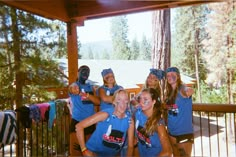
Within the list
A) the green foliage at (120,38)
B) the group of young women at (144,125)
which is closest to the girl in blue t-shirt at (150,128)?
the group of young women at (144,125)

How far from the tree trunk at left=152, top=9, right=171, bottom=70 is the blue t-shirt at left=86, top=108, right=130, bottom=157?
247 cm

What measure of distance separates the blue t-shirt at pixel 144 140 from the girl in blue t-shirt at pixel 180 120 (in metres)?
0.39

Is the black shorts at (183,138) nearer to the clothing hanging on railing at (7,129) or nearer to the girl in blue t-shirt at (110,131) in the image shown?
the girl in blue t-shirt at (110,131)

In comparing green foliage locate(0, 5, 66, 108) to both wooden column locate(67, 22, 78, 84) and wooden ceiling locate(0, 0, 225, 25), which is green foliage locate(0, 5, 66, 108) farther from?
wooden ceiling locate(0, 0, 225, 25)

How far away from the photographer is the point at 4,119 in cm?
260

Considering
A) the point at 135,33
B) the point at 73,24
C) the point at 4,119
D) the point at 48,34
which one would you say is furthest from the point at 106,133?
the point at 135,33

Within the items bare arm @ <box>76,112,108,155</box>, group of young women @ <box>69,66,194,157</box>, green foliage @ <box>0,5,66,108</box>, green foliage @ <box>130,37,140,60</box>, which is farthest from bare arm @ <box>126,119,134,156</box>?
green foliage @ <box>130,37,140,60</box>

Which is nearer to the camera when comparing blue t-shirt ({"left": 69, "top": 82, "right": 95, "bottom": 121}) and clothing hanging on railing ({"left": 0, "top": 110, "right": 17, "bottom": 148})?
clothing hanging on railing ({"left": 0, "top": 110, "right": 17, "bottom": 148})

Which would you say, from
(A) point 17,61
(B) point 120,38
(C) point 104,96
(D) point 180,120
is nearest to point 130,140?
(D) point 180,120

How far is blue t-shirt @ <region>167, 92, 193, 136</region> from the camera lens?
2.63 metres

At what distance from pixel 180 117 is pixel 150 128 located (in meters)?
0.53

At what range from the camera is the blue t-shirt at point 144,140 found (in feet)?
7.29

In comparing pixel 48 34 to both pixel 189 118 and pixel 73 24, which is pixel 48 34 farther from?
pixel 189 118

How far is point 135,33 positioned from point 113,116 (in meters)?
34.6
